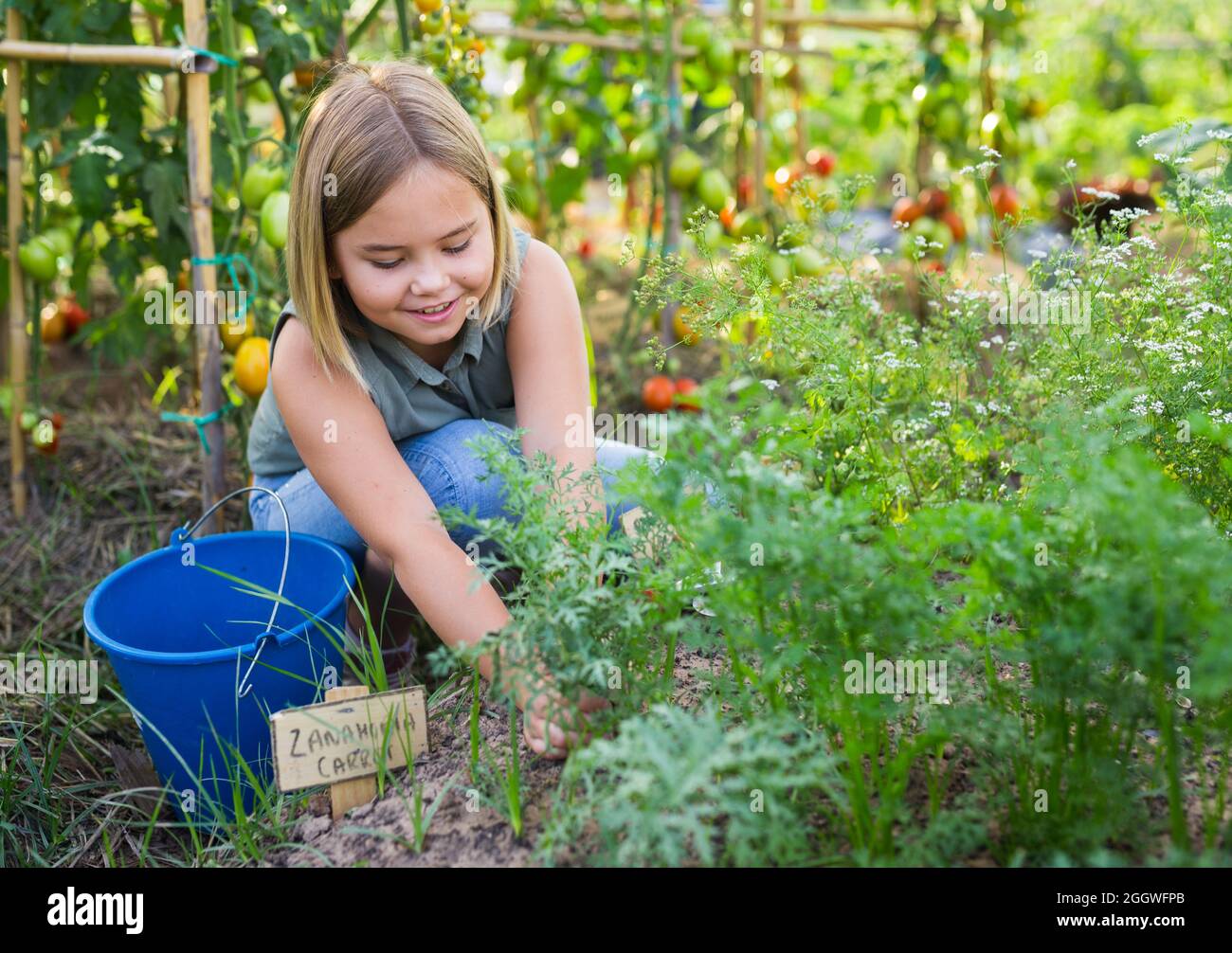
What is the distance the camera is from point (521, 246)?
1.78 meters

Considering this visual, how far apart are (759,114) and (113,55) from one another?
67.0 inches

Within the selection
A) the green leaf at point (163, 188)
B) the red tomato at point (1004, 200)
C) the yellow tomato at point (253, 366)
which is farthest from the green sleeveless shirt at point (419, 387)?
the red tomato at point (1004, 200)

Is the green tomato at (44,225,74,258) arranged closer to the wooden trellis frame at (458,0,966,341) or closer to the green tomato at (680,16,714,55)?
the wooden trellis frame at (458,0,966,341)

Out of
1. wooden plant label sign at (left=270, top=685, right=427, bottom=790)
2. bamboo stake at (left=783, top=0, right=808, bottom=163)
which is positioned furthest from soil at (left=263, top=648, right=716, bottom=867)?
bamboo stake at (left=783, top=0, right=808, bottom=163)

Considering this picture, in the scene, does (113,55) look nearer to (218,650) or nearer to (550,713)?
(218,650)

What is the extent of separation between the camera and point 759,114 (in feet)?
9.88

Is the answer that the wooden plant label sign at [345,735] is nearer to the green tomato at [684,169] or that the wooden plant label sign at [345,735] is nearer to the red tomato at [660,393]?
the red tomato at [660,393]

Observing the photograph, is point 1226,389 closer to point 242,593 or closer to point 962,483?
point 962,483

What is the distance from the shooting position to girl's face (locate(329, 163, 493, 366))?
4.72 ft

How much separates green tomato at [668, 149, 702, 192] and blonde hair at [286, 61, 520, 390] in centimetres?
120

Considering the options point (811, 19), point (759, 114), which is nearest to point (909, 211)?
point (759, 114)

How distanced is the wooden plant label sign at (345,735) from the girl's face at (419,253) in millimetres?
539

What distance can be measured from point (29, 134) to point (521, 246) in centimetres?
121

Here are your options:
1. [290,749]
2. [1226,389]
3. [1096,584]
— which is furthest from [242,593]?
[1226,389]
